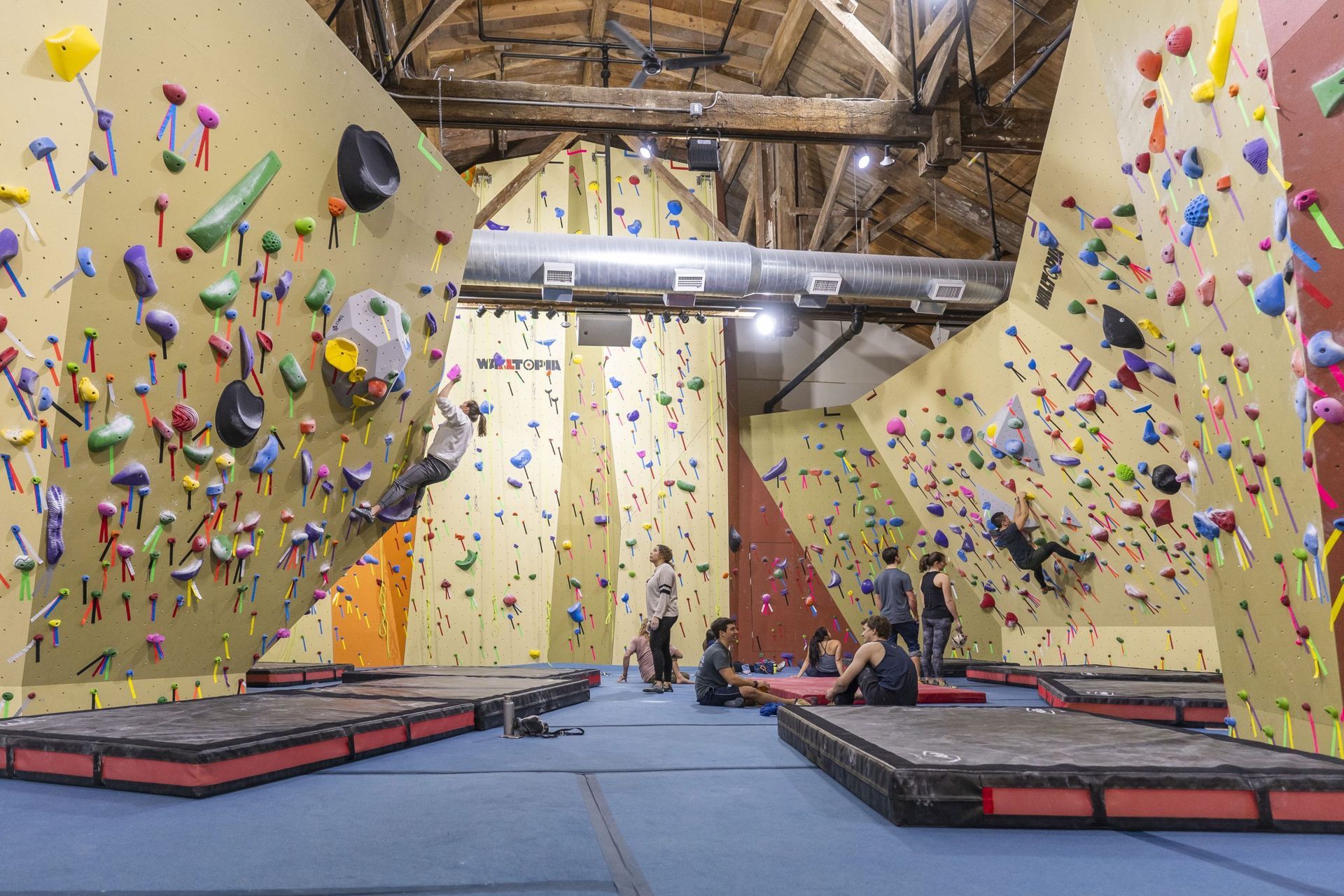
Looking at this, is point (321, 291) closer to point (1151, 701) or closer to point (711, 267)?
point (711, 267)

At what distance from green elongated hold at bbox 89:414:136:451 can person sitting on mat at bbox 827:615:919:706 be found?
370 cm

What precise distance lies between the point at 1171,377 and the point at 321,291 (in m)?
4.99

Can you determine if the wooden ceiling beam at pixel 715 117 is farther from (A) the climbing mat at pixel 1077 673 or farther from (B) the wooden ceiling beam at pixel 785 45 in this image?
(A) the climbing mat at pixel 1077 673

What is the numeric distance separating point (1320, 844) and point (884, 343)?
10523 millimetres

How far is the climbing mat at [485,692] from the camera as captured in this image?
4.95 meters

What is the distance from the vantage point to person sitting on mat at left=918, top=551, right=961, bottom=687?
6.88m

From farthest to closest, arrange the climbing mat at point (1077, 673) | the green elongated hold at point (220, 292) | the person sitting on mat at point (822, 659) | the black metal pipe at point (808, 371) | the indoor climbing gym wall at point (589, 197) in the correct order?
the black metal pipe at point (808, 371), the indoor climbing gym wall at point (589, 197), the person sitting on mat at point (822, 659), the climbing mat at point (1077, 673), the green elongated hold at point (220, 292)

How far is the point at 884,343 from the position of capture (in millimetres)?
12555

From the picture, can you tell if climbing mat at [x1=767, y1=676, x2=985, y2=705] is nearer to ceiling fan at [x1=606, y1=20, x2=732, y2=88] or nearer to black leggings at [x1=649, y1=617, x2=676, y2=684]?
black leggings at [x1=649, y1=617, x2=676, y2=684]

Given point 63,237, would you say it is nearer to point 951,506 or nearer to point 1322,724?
point 1322,724

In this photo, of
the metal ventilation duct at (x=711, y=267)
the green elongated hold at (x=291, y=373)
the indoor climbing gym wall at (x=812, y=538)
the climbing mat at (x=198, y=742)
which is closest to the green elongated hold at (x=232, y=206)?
the green elongated hold at (x=291, y=373)

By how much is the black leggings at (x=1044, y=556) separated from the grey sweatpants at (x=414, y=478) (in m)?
4.85

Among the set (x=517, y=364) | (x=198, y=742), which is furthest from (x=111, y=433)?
(x=517, y=364)

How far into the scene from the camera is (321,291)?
460 centimetres
